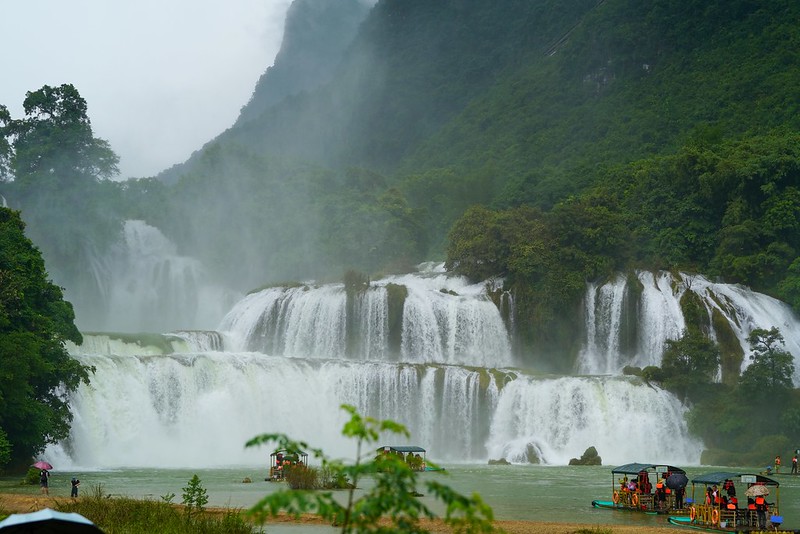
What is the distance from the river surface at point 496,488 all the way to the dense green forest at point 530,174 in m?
13.1

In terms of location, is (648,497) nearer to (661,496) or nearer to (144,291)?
(661,496)

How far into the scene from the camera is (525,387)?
45250mm

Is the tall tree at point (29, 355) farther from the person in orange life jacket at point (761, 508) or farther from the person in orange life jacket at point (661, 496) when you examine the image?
the person in orange life jacket at point (761, 508)

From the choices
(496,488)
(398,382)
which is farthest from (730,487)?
(398,382)

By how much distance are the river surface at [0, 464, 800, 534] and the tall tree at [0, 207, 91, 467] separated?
5.20ft

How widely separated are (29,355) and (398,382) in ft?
63.0

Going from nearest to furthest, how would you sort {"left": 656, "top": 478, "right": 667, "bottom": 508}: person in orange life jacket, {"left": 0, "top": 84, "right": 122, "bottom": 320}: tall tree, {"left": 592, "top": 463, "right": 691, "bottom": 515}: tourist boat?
1. {"left": 592, "top": 463, "right": 691, "bottom": 515}: tourist boat
2. {"left": 656, "top": 478, "right": 667, "bottom": 508}: person in orange life jacket
3. {"left": 0, "top": 84, "right": 122, "bottom": 320}: tall tree

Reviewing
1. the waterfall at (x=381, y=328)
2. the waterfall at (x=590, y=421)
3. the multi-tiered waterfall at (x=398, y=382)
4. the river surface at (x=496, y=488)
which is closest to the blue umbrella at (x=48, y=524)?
the river surface at (x=496, y=488)

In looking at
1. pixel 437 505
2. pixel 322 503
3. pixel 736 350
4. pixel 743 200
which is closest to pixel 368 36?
pixel 743 200

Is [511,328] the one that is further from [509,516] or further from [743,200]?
[509,516]

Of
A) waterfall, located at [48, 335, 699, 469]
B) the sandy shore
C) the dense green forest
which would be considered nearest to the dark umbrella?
the sandy shore

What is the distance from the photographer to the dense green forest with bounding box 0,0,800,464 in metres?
55.2

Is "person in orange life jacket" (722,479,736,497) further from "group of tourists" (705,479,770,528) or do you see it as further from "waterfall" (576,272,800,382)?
"waterfall" (576,272,800,382)

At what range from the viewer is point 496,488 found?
2794cm
